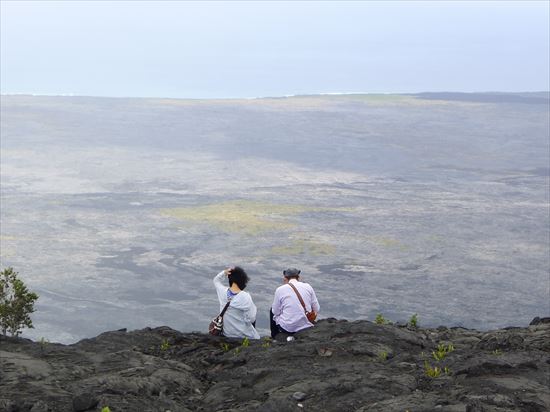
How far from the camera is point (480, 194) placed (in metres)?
66.4

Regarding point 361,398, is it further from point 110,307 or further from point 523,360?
point 110,307

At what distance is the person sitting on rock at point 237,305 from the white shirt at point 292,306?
0.39m

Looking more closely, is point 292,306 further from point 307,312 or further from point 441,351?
point 441,351

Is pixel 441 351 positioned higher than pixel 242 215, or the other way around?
pixel 441 351

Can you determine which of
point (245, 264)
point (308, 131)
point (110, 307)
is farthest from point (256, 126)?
point (110, 307)

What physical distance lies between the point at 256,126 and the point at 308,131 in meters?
5.17

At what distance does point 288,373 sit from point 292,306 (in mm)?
2250

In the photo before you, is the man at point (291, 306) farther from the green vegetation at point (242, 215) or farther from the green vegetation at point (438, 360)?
the green vegetation at point (242, 215)

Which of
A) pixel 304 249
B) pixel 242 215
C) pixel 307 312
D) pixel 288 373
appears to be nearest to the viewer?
pixel 288 373

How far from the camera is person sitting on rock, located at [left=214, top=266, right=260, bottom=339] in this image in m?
14.8

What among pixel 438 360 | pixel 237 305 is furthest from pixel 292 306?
pixel 438 360

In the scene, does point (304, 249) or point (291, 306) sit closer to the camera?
point (291, 306)

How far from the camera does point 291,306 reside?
14.8 m

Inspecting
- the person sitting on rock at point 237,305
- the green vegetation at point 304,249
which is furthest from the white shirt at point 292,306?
the green vegetation at point 304,249
